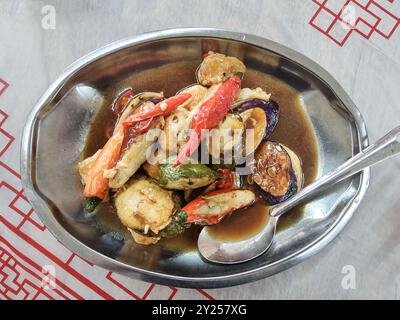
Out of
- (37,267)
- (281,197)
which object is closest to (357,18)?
(281,197)

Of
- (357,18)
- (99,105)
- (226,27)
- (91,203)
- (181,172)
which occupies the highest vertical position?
(357,18)

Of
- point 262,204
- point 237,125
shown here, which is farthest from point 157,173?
point 262,204

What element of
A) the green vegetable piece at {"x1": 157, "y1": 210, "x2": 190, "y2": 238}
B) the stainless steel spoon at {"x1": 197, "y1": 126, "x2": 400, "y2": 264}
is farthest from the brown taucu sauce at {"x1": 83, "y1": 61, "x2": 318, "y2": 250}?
the green vegetable piece at {"x1": 157, "y1": 210, "x2": 190, "y2": 238}

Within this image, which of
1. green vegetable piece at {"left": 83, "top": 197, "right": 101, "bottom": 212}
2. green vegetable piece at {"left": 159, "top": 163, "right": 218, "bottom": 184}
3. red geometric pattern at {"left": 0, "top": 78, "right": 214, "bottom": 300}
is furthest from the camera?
red geometric pattern at {"left": 0, "top": 78, "right": 214, "bottom": 300}

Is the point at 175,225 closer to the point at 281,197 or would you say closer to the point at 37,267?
the point at 281,197

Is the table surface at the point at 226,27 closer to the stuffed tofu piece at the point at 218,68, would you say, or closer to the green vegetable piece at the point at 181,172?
the stuffed tofu piece at the point at 218,68

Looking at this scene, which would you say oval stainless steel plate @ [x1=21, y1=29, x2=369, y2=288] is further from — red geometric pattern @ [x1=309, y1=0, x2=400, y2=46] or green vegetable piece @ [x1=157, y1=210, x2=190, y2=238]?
red geometric pattern @ [x1=309, y1=0, x2=400, y2=46]

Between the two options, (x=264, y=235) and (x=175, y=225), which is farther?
(x=264, y=235)
